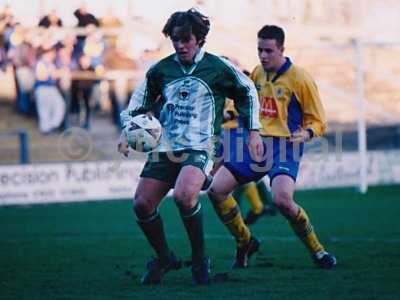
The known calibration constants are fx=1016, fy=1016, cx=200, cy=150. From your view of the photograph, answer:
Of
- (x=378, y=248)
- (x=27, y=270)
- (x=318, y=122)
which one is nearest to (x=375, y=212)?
(x=378, y=248)

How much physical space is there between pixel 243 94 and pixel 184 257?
93.9 inches

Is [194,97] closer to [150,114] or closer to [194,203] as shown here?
[150,114]

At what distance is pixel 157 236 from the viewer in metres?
7.55

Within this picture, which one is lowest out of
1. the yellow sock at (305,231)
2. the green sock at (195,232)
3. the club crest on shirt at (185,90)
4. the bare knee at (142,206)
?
the yellow sock at (305,231)

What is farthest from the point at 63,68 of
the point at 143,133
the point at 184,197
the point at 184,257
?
the point at 184,197

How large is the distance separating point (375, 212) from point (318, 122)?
21.5ft

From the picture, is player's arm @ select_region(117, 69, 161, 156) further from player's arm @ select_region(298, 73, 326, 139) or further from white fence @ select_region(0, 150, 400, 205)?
white fence @ select_region(0, 150, 400, 205)

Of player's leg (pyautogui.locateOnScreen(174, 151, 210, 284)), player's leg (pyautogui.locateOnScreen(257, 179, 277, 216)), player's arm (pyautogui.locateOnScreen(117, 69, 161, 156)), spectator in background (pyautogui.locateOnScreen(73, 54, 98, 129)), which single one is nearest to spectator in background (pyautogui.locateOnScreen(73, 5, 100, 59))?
spectator in background (pyautogui.locateOnScreen(73, 54, 98, 129))

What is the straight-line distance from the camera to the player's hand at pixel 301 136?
27.7ft

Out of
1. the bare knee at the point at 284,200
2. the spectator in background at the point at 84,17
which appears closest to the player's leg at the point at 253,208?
the bare knee at the point at 284,200

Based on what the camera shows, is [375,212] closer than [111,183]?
Yes

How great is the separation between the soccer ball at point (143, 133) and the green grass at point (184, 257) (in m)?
1.02

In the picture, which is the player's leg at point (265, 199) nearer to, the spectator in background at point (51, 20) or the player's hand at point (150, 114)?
the player's hand at point (150, 114)

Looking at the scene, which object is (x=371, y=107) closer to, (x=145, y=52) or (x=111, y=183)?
(x=145, y=52)
